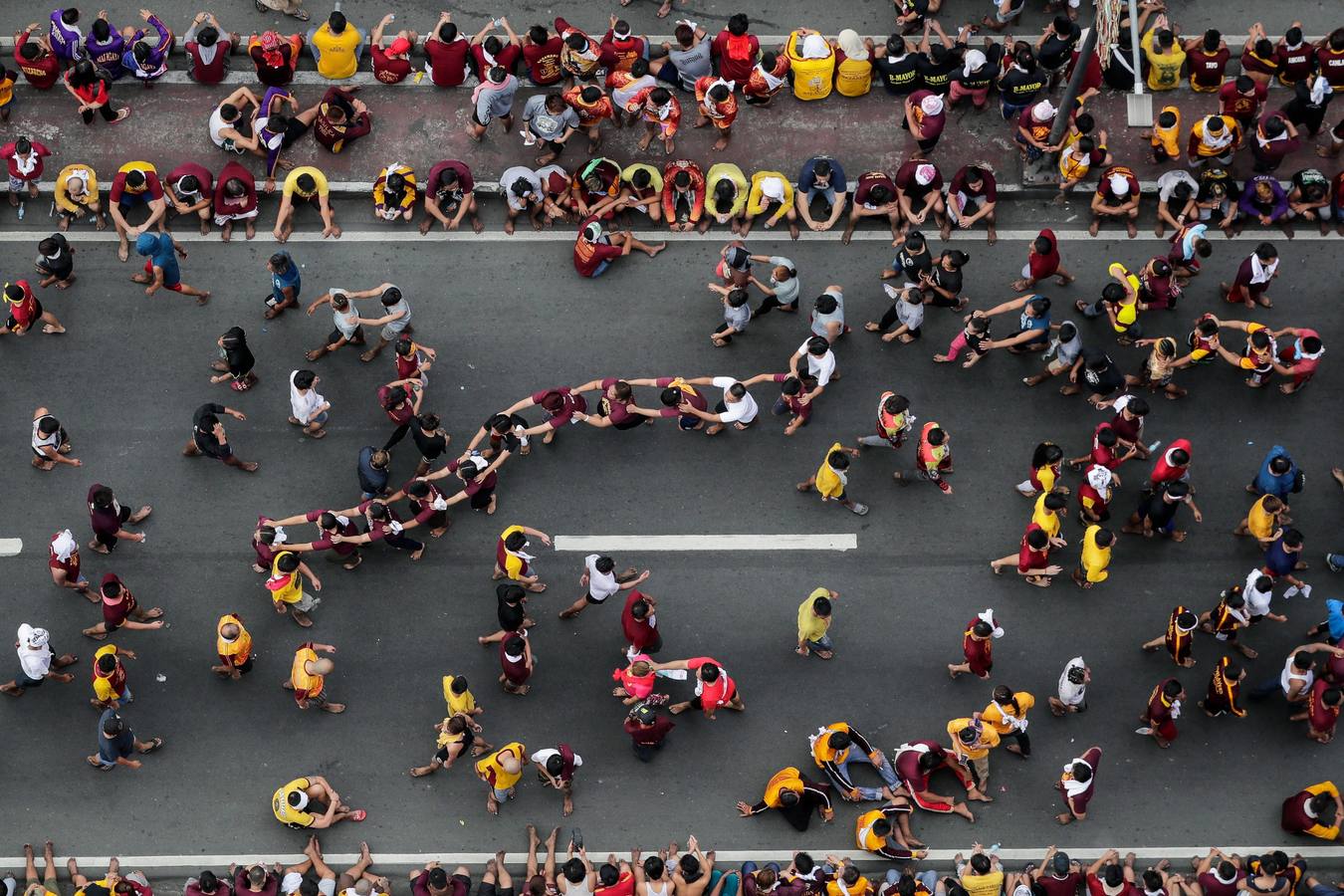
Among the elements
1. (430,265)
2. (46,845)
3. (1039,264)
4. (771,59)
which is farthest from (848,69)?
(46,845)

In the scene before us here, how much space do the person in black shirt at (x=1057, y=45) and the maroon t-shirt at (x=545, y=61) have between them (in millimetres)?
6620

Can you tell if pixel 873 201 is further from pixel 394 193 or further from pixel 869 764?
pixel 869 764

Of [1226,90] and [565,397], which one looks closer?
[565,397]

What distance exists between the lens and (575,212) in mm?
25297

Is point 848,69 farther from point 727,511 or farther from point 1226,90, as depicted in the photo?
point 727,511

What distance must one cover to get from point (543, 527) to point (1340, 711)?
392 inches

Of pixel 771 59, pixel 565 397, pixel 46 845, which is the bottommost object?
pixel 46 845

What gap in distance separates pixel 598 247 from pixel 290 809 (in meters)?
8.22

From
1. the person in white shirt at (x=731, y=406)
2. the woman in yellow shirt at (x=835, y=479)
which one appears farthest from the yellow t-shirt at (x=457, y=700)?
the woman in yellow shirt at (x=835, y=479)

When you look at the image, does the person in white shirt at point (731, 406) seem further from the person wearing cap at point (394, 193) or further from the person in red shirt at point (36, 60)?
the person in red shirt at point (36, 60)

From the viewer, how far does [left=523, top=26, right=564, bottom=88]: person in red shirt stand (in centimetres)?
2533

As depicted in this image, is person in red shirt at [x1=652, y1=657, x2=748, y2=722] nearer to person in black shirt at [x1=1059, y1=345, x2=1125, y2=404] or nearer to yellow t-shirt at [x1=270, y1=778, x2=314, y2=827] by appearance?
yellow t-shirt at [x1=270, y1=778, x2=314, y2=827]

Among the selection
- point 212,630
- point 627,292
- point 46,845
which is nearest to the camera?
point 46,845

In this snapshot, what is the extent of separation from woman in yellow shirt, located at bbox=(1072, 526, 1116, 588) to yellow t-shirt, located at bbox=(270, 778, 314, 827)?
378 inches
